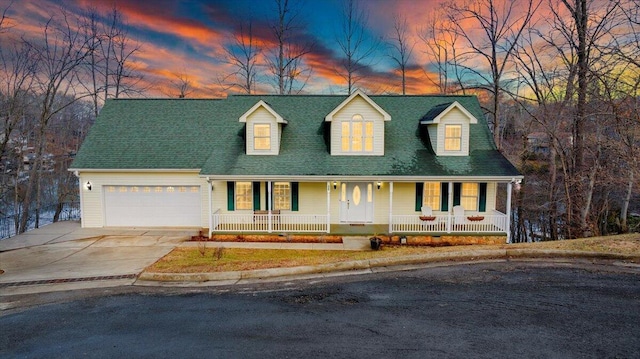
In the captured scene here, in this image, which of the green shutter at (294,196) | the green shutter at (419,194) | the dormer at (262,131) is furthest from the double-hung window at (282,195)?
the green shutter at (419,194)

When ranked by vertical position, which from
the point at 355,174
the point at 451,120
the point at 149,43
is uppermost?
the point at 149,43

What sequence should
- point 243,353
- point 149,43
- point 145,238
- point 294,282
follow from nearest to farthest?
1. point 243,353
2. point 294,282
3. point 145,238
4. point 149,43

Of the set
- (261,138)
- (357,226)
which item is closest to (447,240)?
(357,226)

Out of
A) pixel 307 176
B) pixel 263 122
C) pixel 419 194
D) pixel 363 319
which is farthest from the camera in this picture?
pixel 263 122

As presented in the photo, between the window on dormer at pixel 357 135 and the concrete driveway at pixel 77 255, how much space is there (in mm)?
8257

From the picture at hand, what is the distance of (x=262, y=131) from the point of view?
16984mm

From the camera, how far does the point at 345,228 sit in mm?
16281

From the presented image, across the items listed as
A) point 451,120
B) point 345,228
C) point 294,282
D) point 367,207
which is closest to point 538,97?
point 451,120

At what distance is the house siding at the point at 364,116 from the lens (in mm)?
16641

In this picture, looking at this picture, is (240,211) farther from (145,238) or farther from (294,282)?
(294,282)

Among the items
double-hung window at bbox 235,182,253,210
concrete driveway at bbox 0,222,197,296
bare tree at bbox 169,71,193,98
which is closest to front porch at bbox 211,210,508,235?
double-hung window at bbox 235,182,253,210

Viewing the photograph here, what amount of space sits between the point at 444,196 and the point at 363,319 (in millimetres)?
11124

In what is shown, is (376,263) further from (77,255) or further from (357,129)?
(77,255)

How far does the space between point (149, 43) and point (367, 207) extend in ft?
72.2
